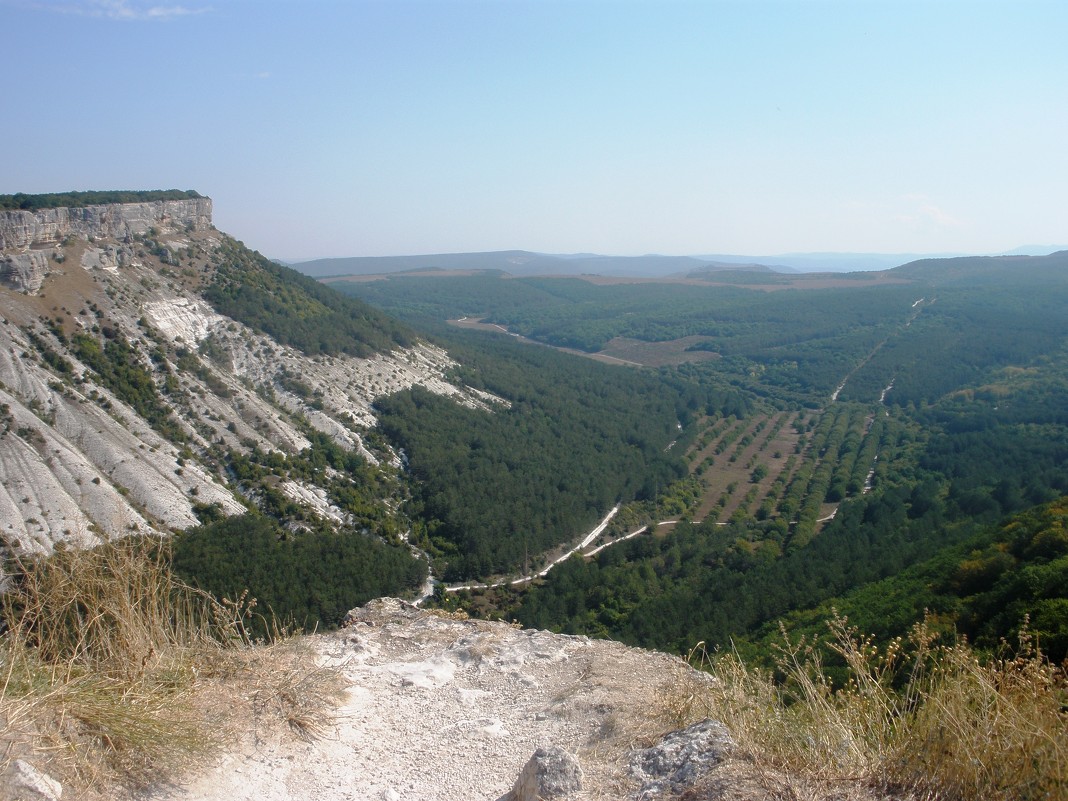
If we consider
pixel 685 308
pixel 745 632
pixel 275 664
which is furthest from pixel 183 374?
pixel 685 308

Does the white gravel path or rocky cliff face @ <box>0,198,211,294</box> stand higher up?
rocky cliff face @ <box>0,198,211,294</box>

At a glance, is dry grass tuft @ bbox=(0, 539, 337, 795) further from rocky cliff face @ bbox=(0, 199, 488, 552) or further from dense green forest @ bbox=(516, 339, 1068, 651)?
rocky cliff face @ bbox=(0, 199, 488, 552)

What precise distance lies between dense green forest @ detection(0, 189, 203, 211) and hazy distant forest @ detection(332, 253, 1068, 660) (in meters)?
20.4

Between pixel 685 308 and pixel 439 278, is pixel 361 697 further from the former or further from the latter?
pixel 439 278

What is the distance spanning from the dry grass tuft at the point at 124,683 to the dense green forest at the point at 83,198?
119ft

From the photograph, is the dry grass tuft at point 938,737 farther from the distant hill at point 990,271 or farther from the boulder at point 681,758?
the distant hill at point 990,271

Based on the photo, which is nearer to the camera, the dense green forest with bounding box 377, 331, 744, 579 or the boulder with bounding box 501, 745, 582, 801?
the boulder with bounding box 501, 745, 582, 801

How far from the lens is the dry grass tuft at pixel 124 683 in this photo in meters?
5.09

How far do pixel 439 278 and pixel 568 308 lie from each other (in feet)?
190

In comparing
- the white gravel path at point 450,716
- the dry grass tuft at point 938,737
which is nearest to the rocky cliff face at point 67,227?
the white gravel path at point 450,716

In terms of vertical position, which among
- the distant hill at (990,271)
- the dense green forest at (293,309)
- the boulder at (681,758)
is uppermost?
the distant hill at (990,271)

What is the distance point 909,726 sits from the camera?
549 centimetres

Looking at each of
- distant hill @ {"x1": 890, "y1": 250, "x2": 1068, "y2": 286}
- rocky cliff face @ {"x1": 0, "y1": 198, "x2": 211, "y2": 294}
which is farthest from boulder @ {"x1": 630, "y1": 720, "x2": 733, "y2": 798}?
distant hill @ {"x1": 890, "y1": 250, "x2": 1068, "y2": 286}

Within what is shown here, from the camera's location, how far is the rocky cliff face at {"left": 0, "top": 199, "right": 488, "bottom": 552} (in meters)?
24.8
